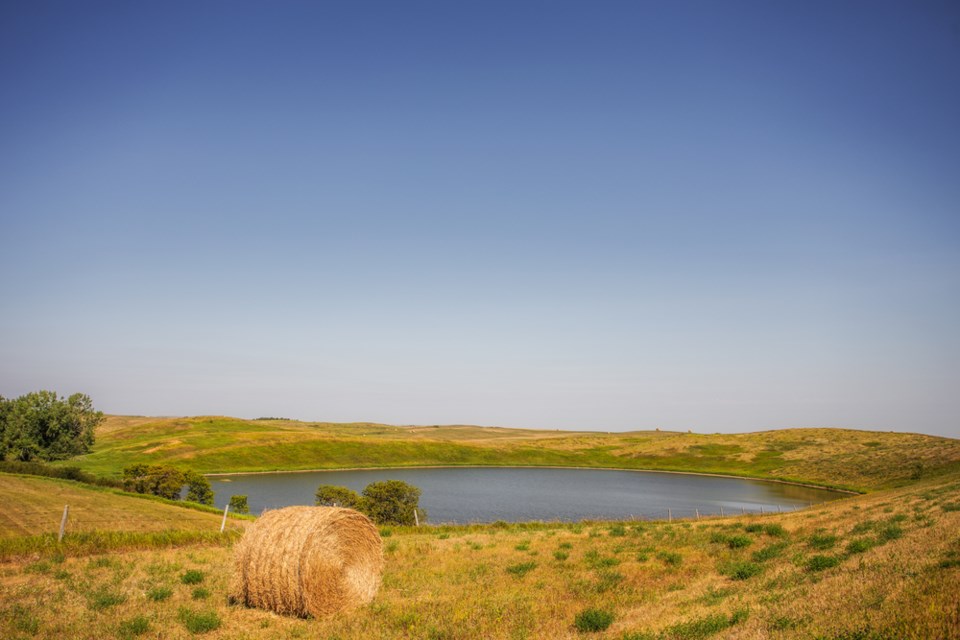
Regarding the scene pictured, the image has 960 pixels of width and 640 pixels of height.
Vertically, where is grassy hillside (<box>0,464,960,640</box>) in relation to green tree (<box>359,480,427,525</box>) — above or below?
above

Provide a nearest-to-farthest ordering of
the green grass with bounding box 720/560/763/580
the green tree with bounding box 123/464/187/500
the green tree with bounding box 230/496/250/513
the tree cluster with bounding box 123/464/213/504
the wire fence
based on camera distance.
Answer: the green grass with bounding box 720/560/763/580
the wire fence
the green tree with bounding box 230/496/250/513
the green tree with bounding box 123/464/187/500
the tree cluster with bounding box 123/464/213/504

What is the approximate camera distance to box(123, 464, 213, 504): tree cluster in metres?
59.5

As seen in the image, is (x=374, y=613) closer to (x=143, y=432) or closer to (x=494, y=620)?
(x=494, y=620)

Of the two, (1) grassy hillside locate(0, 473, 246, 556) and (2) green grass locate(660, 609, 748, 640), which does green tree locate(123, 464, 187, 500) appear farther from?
(2) green grass locate(660, 609, 748, 640)

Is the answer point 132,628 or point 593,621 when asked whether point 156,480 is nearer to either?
point 132,628

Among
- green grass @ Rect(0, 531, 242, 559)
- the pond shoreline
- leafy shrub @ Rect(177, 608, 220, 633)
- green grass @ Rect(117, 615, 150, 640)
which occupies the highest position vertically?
green grass @ Rect(117, 615, 150, 640)

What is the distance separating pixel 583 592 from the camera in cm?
1434

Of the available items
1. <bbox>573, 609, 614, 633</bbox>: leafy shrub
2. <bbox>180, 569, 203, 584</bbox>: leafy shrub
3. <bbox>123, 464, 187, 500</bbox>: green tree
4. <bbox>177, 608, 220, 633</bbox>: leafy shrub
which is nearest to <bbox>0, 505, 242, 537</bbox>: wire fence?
<bbox>180, 569, 203, 584</bbox>: leafy shrub

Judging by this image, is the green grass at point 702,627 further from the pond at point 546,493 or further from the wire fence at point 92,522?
the pond at point 546,493

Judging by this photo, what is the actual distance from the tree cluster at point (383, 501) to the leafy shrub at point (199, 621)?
3901cm

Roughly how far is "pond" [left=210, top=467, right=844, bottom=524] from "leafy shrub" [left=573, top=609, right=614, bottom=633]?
44.8m

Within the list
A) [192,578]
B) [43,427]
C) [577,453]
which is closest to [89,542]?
[192,578]

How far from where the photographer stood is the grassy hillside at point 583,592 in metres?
9.07

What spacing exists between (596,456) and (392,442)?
53.3 m
